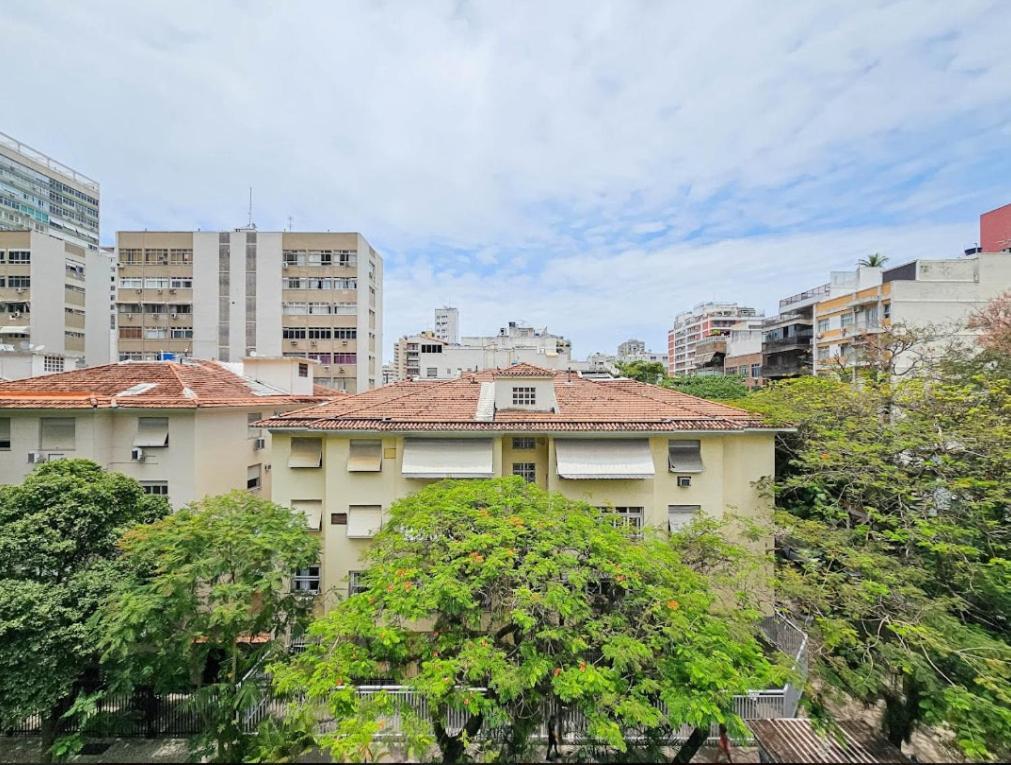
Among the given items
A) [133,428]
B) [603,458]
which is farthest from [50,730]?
[603,458]

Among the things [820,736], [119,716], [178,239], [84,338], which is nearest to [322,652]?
[119,716]

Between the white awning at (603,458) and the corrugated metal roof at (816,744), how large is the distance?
769 cm

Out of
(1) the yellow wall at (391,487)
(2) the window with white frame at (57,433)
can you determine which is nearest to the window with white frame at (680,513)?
(1) the yellow wall at (391,487)

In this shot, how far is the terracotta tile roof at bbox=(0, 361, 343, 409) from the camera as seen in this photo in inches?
711

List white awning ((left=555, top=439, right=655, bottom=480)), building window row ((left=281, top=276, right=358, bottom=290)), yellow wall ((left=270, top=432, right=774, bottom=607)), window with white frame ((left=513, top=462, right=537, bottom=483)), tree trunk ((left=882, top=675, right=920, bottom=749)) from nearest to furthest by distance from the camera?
tree trunk ((left=882, top=675, right=920, bottom=749)) → white awning ((left=555, top=439, right=655, bottom=480)) → yellow wall ((left=270, top=432, right=774, bottom=607)) → window with white frame ((left=513, top=462, right=537, bottom=483)) → building window row ((left=281, top=276, right=358, bottom=290))

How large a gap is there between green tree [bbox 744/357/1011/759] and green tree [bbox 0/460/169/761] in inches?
773

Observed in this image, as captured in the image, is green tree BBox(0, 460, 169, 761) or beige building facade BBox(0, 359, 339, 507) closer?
green tree BBox(0, 460, 169, 761)

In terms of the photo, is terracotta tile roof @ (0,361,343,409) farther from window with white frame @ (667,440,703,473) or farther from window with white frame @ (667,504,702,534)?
window with white frame @ (667,504,702,534)

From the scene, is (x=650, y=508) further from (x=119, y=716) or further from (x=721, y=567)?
(x=119, y=716)

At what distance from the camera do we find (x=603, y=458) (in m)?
16.4

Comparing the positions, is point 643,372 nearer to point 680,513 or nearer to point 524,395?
point 680,513

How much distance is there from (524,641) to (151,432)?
18342 millimetres

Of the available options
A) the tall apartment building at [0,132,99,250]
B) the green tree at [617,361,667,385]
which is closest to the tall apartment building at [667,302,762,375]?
the green tree at [617,361,667,385]

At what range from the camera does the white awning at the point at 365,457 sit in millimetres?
16578
